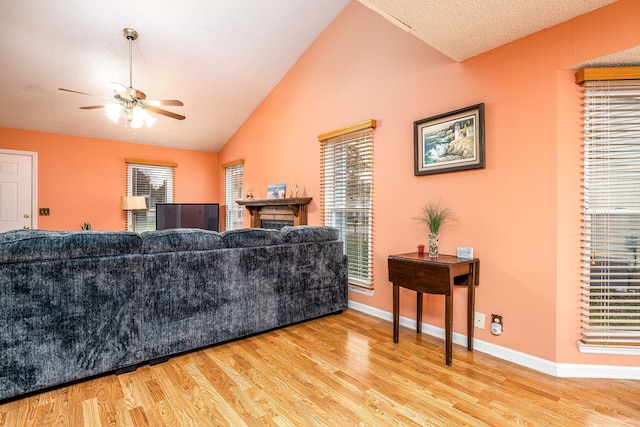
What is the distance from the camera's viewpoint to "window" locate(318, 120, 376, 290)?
137 inches

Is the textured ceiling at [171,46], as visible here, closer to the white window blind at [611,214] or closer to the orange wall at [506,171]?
the orange wall at [506,171]

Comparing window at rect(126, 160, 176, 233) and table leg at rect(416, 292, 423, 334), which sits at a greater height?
window at rect(126, 160, 176, 233)

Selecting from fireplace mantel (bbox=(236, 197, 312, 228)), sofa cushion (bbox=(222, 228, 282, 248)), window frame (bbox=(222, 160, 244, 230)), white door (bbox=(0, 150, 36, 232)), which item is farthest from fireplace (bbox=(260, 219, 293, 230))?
white door (bbox=(0, 150, 36, 232))

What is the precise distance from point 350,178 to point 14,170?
515 cm

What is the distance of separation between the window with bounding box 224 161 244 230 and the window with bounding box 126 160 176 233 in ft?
3.53

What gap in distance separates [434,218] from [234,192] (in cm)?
462

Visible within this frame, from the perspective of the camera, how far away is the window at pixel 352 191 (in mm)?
3492

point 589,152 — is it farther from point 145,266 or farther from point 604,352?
point 145,266

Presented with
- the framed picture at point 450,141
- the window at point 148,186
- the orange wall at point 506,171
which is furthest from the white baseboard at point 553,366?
the window at point 148,186

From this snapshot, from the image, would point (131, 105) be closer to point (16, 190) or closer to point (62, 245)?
point (62, 245)

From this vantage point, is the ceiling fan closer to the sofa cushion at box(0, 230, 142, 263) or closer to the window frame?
the sofa cushion at box(0, 230, 142, 263)

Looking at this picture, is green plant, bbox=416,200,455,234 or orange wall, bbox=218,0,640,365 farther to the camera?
green plant, bbox=416,200,455,234

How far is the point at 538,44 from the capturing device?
2.21 metres

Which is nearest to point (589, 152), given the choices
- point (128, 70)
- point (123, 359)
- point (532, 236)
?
point (532, 236)
